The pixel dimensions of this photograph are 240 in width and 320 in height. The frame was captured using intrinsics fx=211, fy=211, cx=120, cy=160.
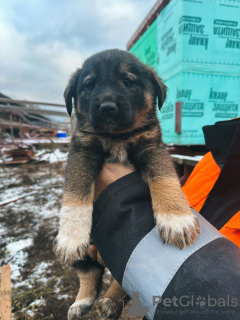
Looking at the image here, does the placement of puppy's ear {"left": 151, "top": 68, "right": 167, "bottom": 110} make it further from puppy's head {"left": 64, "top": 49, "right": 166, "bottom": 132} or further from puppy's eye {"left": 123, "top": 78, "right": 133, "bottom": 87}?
puppy's eye {"left": 123, "top": 78, "right": 133, "bottom": 87}

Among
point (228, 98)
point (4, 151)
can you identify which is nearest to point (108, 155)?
point (228, 98)

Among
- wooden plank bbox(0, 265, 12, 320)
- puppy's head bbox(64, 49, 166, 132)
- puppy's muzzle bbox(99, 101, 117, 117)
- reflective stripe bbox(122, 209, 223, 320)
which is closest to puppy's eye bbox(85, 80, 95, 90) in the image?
puppy's head bbox(64, 49, 166, 132)

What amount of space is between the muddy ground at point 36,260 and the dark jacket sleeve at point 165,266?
46.0 inches

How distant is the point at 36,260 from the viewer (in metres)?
2.96

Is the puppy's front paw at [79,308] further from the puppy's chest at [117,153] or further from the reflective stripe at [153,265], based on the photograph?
the puppy's chest at [117,153]

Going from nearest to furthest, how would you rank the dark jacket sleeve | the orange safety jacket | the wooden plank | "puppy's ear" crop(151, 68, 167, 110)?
the dark jacket sleeve
the orange safety jacket
the wooden plank
"puppy's ear" crop(151, 68, 167, 110)

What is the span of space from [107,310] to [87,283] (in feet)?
1.08

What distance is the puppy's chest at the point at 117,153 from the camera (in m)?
1.62

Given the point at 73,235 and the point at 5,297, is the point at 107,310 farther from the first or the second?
the point at 5,297

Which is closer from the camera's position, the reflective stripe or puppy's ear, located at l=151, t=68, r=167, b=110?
the reflective stripe

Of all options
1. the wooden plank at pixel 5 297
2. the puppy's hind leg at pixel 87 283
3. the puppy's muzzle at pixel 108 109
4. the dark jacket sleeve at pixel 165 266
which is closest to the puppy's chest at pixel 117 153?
the puppy's muzzle at pixel 108 109

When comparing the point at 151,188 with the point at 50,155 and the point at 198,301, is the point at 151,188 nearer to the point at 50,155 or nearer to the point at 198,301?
the point at 198,301

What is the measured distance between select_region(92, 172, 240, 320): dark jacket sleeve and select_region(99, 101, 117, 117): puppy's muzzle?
651 mm

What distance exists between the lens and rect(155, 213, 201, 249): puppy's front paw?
1053 mm
